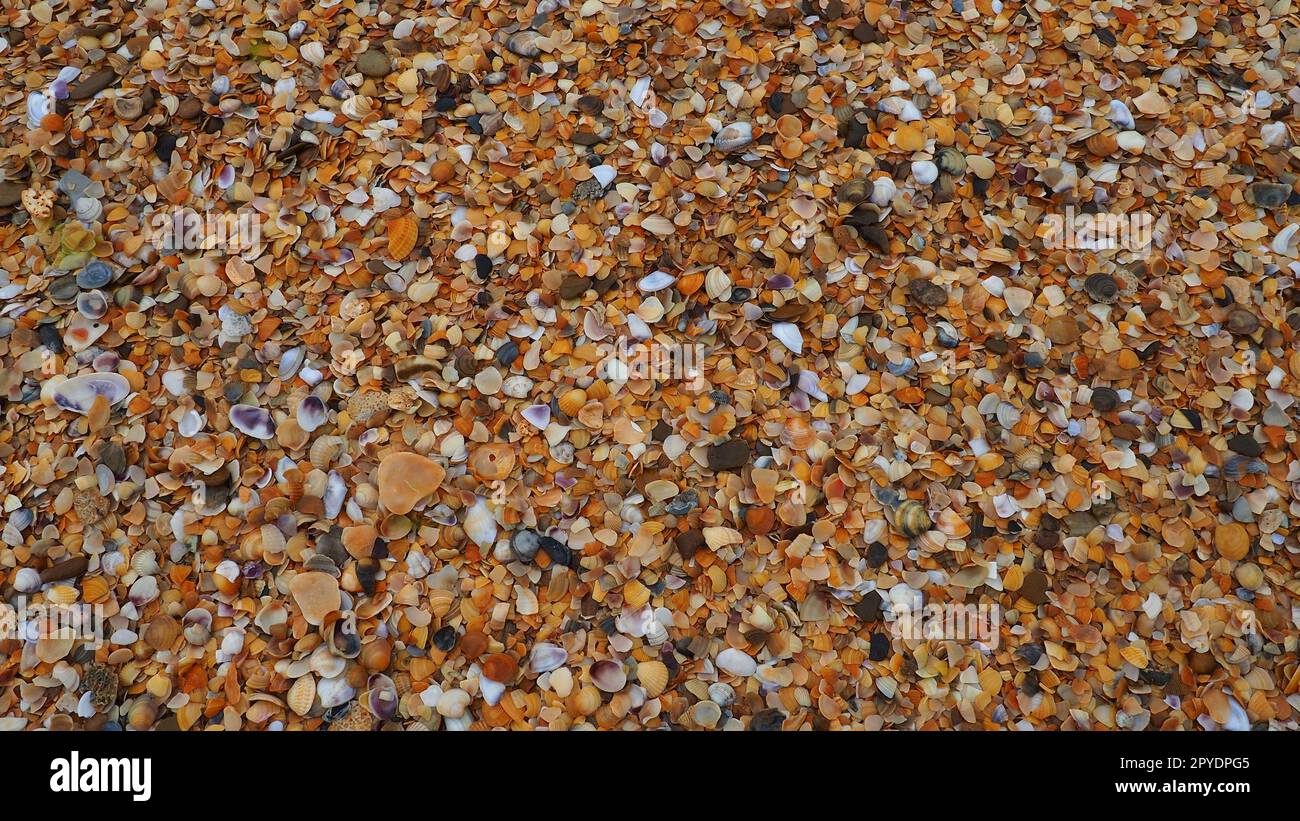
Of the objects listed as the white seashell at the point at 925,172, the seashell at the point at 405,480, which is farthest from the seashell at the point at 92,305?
the white seashell at the point at 925,172

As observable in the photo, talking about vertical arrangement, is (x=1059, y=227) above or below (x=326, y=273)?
above

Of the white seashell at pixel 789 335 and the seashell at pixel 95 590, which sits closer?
the seashell at pixel 95 590

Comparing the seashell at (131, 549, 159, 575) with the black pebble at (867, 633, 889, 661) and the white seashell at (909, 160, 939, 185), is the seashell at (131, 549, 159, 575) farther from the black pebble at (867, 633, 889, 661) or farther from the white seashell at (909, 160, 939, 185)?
the white seashell at (909, 160, 939, 185)

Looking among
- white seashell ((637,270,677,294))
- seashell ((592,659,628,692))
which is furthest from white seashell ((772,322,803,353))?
seashell ((592,659,628,692))

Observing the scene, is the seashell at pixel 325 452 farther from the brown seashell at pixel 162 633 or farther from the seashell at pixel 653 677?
the seashell at pixel 653 677

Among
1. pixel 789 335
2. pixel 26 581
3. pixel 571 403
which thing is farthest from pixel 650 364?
pixel 26 581

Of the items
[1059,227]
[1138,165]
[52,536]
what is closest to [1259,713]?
[1059,227]

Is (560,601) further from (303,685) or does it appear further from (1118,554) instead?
(1118,554)
